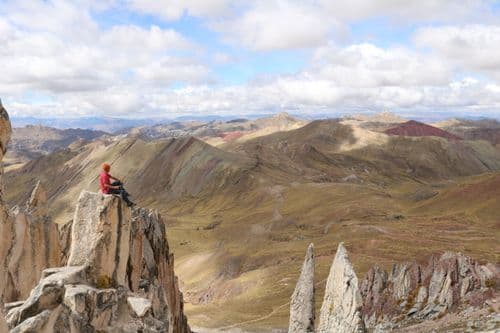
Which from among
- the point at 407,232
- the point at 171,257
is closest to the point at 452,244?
the point at 407,232

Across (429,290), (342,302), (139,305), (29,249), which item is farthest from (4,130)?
(429,290)

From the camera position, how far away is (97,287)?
22.5 m

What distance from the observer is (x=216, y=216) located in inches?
6939

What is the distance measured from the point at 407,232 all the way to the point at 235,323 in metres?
57.2

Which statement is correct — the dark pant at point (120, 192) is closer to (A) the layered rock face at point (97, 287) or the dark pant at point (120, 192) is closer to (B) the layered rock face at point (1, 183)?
(A) the layered rock face at point (97, 287)

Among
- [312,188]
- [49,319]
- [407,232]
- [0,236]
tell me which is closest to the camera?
[0,236]

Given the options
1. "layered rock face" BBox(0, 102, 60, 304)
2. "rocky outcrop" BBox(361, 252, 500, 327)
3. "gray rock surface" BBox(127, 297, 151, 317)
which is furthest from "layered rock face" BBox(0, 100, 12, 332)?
"rocky outcrop" BBox(361, 252, 500, 327)

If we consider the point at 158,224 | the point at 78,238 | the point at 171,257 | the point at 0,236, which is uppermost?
the point at 0,236

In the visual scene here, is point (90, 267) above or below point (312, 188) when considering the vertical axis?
above

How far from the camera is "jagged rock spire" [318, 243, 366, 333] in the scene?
21234 millimetres

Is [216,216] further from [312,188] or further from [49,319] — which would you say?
[49,319]

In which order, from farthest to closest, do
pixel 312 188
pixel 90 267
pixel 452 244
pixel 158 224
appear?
pixel 312 188, pixel 452 244, pixel 158 224, pixel 90 267

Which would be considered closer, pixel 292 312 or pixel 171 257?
pixel 292 312

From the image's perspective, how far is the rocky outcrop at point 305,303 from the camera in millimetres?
26062
